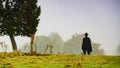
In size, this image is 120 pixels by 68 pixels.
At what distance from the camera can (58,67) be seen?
13445 millimetres

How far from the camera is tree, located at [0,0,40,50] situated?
1347 inches

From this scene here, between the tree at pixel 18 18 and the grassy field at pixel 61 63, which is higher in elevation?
the tree at pixel 18 18

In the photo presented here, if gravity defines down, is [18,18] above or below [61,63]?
above

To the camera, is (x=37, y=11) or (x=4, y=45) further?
(x=37, y=11)

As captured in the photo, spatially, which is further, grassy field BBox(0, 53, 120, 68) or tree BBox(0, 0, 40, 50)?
tree BBox(0, 0, 40, 50)

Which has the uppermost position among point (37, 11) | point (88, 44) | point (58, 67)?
point (37, 11)

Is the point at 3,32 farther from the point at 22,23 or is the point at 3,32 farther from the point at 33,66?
the point at 33,66

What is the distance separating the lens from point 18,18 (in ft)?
114

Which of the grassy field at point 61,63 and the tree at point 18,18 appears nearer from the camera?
the grassy field at point 61,63

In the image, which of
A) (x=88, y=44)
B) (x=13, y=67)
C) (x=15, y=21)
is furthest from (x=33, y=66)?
(x=15, y=21)

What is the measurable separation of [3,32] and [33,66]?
71.0 ft

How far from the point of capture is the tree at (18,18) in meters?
34.2

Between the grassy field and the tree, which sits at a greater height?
the tree

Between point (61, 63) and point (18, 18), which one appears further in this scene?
point (18, 18)
